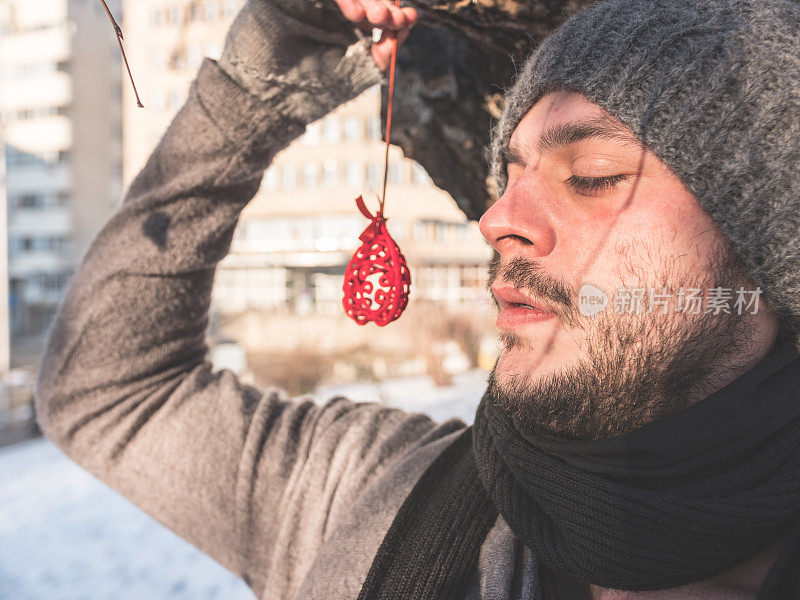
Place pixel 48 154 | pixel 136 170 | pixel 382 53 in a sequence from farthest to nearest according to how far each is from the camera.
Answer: pixel 48 154, pixel 136 170, pixel 382 53

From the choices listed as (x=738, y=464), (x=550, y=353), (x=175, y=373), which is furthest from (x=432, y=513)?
(x=175, y=373)

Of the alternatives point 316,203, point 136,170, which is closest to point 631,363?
point 316,203

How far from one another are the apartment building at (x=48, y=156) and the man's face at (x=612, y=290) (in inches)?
1492

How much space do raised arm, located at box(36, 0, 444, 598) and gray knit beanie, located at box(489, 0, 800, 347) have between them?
713mm

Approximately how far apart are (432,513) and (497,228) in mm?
729

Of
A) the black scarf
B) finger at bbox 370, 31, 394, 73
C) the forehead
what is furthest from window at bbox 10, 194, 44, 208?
the black scarf

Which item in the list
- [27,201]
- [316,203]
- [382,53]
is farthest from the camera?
[27,201]

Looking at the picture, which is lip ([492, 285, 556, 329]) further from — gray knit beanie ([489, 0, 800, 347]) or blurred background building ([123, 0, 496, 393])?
blurred background building ([123, 0, 496, 393])

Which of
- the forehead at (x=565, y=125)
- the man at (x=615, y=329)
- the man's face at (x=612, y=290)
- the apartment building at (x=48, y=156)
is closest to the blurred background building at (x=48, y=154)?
the apartment building at (x=48, y=156)

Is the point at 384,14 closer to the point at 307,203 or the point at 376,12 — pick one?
the point at 376,12

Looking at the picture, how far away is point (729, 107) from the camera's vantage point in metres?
1.19

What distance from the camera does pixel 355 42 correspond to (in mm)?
1595

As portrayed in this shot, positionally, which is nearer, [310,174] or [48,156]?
[310,174]

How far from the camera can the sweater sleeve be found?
1602 mm
